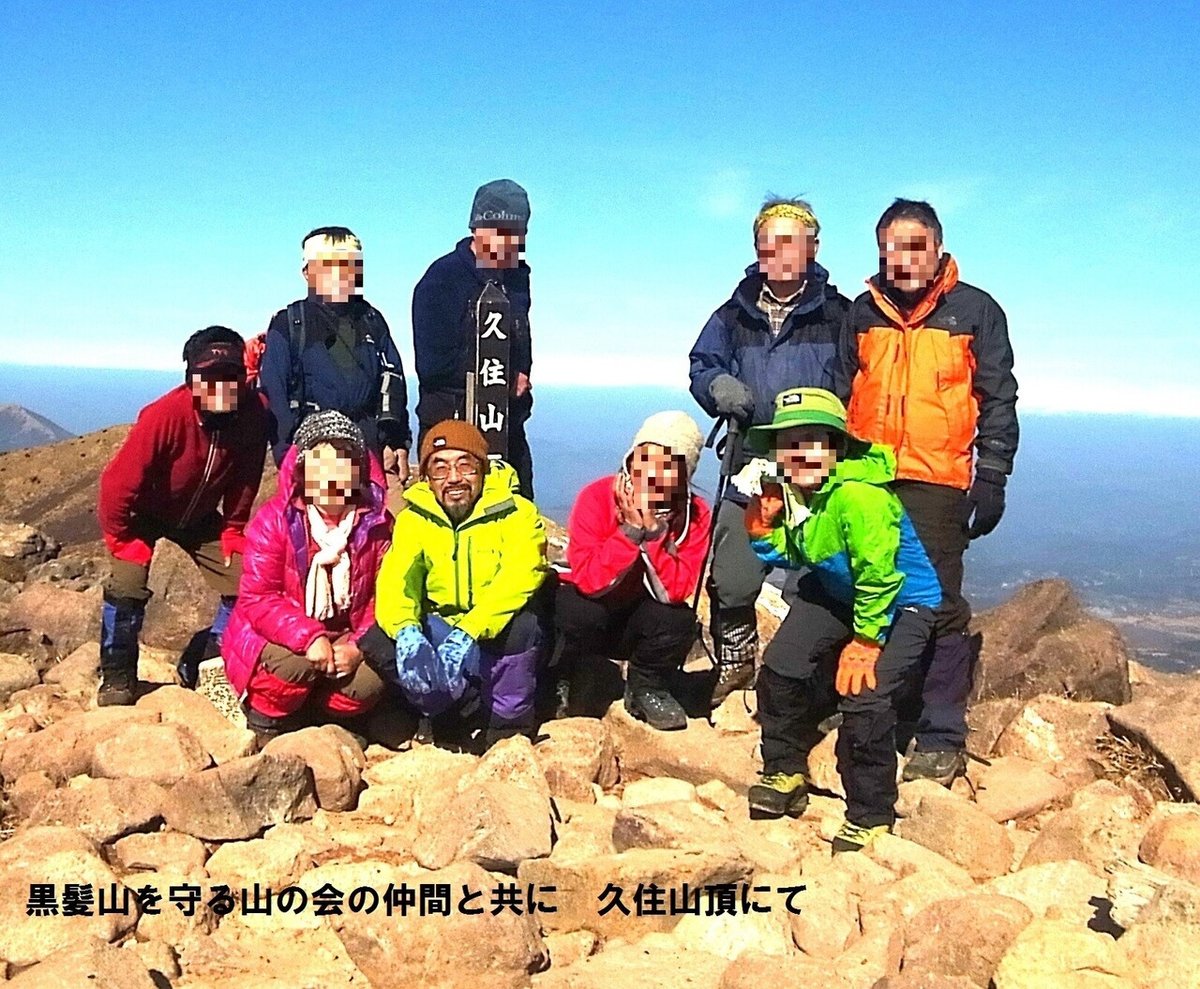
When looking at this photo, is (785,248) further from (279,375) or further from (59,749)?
(59,749)

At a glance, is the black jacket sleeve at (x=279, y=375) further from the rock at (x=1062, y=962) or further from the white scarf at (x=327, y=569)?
the rock at (x=1062, y=962)

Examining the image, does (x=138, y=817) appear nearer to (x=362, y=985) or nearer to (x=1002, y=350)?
(x=362, y=985)

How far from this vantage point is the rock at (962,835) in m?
5.20

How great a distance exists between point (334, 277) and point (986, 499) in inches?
175

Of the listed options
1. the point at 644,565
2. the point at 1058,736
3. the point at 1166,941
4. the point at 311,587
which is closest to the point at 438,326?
the point at 311,587

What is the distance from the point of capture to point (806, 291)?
6582 mm

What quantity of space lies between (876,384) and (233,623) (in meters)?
4.10

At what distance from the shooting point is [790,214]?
20.9 feet

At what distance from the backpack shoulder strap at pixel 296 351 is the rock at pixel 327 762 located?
7.69ft

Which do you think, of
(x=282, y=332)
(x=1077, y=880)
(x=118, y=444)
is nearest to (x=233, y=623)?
(x=282, y=332)

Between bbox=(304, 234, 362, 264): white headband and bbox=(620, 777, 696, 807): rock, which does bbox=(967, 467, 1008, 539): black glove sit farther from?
bbox=(304, 234, 362, 264): white headband

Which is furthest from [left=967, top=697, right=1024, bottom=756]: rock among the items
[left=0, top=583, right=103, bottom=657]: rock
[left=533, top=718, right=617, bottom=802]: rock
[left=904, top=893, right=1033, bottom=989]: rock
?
[left=0, top=583, right=103, bottom=657]: rock

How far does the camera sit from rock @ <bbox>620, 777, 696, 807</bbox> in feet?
19.5

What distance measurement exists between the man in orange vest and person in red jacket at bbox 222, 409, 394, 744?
9.94 feet
